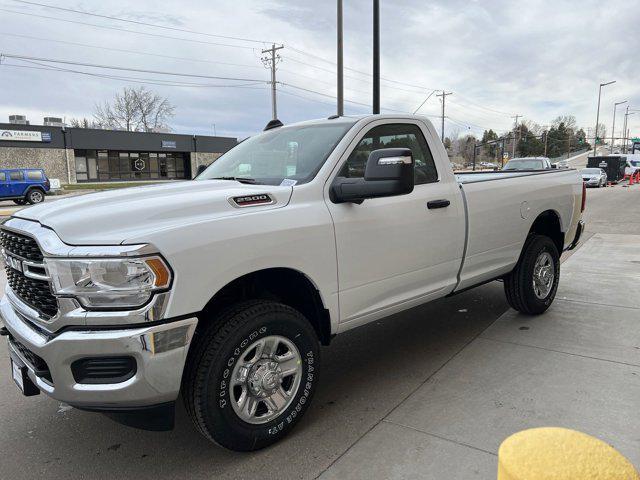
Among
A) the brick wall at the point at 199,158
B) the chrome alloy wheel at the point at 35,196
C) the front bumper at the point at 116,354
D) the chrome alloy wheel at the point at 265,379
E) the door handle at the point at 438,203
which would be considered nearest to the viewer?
the front bumper at the point at 116,354

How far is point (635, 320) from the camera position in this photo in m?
5.06

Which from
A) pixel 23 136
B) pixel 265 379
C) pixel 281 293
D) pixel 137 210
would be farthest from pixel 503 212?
pixel 23 136

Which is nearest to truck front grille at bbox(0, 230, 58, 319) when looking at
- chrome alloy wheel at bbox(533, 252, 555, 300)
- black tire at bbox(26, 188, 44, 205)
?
chrome alloy wheel at bbox(533, 252, 555, 300)

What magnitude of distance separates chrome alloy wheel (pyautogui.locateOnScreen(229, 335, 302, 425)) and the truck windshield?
104cm

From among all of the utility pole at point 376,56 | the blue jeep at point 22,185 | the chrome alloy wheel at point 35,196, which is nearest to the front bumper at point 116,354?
the utility pole at point 376,56

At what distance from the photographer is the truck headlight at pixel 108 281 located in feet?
7.54

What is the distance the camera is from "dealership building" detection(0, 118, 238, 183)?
43312 millimetres

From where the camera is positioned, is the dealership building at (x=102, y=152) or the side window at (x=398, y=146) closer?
the side window at (x=398, y=146)

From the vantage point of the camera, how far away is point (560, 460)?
1.44m

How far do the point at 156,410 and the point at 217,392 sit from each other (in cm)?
30

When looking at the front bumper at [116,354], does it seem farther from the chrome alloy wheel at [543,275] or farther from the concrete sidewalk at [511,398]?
the chrome alloy wheel at [543,275]

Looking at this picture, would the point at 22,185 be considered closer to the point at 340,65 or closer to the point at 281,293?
the point at 340,65

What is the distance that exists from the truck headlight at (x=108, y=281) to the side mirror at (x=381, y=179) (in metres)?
1.28

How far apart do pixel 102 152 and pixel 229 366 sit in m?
52.5
